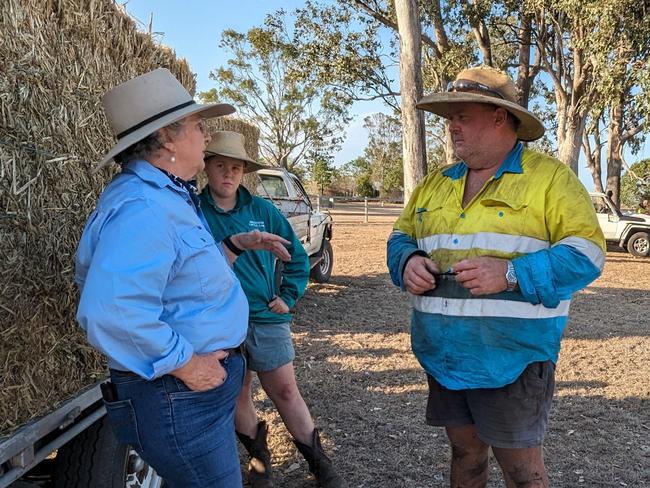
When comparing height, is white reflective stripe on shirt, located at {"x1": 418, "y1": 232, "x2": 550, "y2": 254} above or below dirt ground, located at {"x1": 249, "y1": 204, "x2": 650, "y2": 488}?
above

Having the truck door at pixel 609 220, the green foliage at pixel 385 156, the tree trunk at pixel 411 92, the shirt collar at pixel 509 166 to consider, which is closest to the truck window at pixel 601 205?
the truck door at pixel 609 220

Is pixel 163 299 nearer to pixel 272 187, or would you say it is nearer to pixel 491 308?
pixel 491 308

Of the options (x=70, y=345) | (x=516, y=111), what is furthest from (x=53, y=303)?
(x=516, y=111)

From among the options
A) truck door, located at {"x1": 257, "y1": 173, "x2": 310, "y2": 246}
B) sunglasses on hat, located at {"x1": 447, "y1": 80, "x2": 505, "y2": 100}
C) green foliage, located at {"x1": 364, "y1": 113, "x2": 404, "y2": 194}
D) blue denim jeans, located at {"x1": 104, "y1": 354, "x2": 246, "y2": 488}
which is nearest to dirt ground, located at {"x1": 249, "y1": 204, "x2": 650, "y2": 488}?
truck door, located at {"x1": 257, "y1": 173, "x2": 310, "y2": 246}

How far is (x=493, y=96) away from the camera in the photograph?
2.06m

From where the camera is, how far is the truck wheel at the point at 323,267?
9.58 metres

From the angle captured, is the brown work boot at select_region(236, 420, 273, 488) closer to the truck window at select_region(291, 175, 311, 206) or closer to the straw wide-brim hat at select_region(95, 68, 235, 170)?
the straw wide-brim hat at select_region(95, 68, 235, 170)

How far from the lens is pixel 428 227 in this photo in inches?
89.7

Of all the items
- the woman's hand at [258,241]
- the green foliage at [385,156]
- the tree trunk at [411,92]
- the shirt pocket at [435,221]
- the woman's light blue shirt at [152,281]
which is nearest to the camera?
the woman's light blue shirt at [152,281]

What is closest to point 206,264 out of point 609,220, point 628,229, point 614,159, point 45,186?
point 45,186

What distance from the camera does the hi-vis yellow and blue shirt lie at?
1.91 meters

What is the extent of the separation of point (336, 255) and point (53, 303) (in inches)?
453

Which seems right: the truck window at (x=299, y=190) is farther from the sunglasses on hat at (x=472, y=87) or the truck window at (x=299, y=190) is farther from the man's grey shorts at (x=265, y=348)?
the sunglasses on hat at (x=472, y=87)

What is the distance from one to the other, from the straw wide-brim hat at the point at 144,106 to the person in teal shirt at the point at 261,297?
1.09 m
